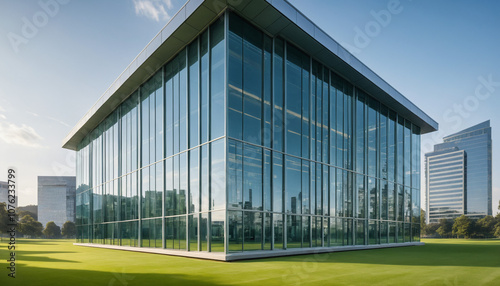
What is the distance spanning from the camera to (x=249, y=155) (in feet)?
61.7

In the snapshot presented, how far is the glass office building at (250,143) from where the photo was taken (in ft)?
60.6

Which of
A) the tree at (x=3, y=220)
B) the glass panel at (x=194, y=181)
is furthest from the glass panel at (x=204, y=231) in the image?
the tree at (x=3, y=220)

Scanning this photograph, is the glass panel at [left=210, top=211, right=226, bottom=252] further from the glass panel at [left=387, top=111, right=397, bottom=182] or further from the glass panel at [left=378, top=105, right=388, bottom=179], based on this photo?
the glass panel at [left=387, top=111, right=397, bottom=182]

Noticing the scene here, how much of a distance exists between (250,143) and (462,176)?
16102 cm

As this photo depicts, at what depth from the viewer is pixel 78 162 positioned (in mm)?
47000

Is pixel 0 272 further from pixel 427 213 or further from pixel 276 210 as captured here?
pixel 427 213

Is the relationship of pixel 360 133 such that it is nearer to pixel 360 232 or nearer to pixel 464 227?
pixel 360 232

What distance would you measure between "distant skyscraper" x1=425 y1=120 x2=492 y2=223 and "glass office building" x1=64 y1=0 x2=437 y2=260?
137m

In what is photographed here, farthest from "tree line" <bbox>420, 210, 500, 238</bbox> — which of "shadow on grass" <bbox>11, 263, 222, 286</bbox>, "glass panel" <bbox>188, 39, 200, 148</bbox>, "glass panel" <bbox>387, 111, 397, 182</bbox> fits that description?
"shadow on grass" <bbox>11, 263, 222, 286</bbox>

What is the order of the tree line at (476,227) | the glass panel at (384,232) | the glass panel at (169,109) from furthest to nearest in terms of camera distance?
1. the tree line at (476,227)
2. the glass panel at (384,232)
3. the glass panel at (169,109)

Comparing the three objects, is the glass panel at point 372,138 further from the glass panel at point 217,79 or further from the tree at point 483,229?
the tree at point 483,229

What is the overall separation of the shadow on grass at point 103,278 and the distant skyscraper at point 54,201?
154 meters

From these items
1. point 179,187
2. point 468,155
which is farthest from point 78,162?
point 468,155

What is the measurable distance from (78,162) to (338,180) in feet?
123
